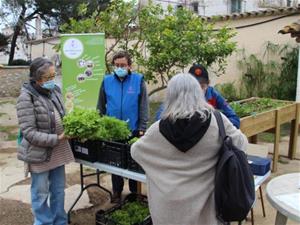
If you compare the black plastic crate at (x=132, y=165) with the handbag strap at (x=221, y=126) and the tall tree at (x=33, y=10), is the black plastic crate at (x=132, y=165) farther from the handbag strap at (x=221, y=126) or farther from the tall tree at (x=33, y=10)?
the tall tree at (x=33, y=10)

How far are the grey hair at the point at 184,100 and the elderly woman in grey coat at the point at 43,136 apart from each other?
130 cm

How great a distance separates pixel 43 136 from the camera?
121 inches

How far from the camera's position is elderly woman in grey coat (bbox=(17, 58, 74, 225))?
121 inches

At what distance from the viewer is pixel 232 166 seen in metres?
2.14

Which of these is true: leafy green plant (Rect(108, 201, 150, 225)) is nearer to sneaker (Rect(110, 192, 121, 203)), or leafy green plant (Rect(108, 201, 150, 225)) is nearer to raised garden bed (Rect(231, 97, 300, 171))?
sneaker (Rect(110, 192, 121, 203))

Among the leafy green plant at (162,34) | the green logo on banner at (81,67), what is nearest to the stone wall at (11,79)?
the leafy green plant at (162,34)

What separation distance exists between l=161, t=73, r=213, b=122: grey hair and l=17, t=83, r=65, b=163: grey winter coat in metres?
1.29

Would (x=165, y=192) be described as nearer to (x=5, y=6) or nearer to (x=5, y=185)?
(x=5, y=185)

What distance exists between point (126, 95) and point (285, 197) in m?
1.94

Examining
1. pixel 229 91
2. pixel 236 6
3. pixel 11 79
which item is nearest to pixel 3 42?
pixel 11 79

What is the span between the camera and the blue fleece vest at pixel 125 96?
13.0 ft

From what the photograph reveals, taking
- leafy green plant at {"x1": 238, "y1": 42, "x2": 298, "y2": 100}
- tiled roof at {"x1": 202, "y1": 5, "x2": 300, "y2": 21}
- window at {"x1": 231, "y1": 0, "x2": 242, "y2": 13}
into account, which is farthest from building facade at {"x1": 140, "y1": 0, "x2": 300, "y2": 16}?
leafy green plant at {"x1": 238, "y1": 42, "x2": 298, "y2": 100}

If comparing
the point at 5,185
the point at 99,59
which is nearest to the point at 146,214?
the point at 5,185

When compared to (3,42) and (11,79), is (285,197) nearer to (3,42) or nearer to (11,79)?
(11,79)
